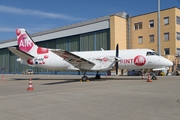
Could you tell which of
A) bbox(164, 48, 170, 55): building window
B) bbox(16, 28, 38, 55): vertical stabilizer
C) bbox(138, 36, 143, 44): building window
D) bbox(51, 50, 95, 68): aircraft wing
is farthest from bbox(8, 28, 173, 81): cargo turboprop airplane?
bbox(138, 36, 143, 44): building window

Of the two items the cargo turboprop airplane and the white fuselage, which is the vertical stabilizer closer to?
the cargo turboprop airplane

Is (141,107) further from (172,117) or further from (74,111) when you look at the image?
(74,111)

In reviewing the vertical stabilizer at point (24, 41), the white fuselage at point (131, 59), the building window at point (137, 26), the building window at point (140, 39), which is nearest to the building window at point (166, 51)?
the building window at point (140, 39)

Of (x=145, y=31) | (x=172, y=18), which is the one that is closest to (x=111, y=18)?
(x=145, y=31)

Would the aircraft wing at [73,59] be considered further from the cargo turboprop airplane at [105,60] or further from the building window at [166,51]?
the building window at [166,51]

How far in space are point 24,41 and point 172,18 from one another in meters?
29.2

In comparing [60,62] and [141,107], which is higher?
[60,62]

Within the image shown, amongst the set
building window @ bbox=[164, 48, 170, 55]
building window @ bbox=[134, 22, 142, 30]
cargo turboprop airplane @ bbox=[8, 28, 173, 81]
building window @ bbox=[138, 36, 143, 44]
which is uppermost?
building window @ bbox=[134, 22, 142, 30]

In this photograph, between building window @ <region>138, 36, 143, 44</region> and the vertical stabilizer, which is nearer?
the vertical stabilizer

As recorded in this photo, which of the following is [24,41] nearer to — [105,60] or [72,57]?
[72,57]

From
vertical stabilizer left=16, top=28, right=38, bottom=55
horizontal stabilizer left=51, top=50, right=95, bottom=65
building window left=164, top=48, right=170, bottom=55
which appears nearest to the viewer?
horizontal stabilizer left=51, top=50, right=95, bottom=65

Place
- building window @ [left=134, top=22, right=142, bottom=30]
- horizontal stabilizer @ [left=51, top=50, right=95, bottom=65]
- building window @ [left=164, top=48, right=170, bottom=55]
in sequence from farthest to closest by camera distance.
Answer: building window @ [left=134, top=22, right=142, bottom=30], building window @ [left=164, top=48, right=170, bottom=55], horizontal stabilizer @ [left=51, top=50, right=95, bottom=65]

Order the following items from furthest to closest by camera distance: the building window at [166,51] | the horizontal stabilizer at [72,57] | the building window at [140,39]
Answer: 1. the building window at [140,39]
2. the building window at [166,51]
3. the horizontal stabilizer at [72,57]

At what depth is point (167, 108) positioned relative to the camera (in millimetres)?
7953
